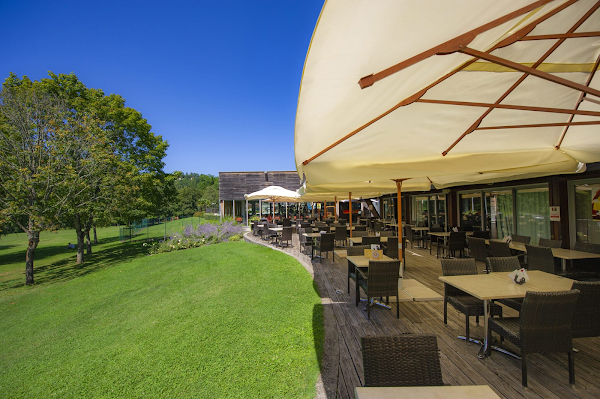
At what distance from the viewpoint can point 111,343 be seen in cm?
506

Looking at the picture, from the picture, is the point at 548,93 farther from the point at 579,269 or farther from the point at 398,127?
the point at 579,269

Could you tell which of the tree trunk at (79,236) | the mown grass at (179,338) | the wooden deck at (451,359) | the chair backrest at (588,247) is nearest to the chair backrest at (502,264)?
the wooden deck at (451,359)

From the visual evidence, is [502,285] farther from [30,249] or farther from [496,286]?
[30,249]

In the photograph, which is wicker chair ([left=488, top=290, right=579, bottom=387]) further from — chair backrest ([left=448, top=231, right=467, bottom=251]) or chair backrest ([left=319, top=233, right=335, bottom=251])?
chair backrest ([left=319, top=233, right=335, bottom=251])

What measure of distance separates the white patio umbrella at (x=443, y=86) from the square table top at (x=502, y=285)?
4.75ft

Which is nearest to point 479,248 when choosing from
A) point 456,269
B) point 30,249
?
point 456,269

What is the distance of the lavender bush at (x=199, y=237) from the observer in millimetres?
15508

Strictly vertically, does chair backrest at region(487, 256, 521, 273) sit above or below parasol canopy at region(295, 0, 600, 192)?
below

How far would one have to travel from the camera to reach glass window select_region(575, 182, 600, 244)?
6.05 meters

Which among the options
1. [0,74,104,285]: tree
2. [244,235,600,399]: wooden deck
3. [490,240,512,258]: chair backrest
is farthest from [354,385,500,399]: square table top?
[0,74,104,285]: tree

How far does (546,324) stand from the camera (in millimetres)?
2553

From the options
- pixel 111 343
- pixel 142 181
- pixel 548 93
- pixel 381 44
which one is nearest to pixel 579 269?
pixel 548 93

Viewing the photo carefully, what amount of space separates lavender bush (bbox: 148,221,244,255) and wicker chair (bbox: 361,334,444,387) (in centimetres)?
1424

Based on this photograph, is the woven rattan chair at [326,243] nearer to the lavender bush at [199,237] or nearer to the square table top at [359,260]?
the square table top at [359,260]
